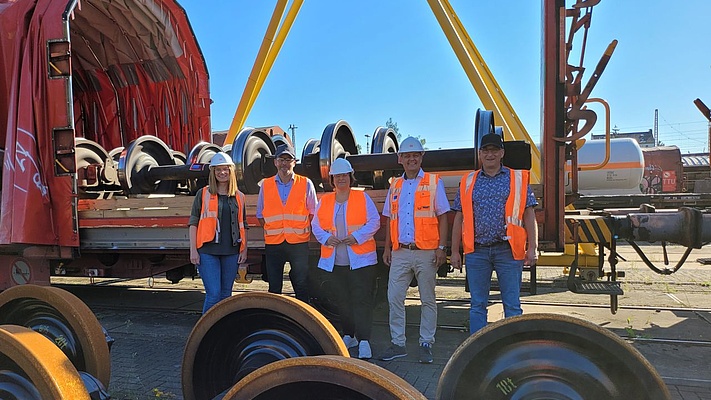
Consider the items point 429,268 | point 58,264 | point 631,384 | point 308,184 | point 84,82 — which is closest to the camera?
point 631,384

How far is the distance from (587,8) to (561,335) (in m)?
3.48

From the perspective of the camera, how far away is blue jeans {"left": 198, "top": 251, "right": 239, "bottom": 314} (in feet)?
13.8

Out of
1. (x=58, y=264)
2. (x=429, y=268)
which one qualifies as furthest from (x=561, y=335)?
(x=58, y=264)

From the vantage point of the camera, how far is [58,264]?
6.17 metres

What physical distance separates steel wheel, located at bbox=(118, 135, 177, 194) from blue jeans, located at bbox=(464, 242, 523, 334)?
4589 millimetres

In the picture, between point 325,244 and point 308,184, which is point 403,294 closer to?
point 325,244

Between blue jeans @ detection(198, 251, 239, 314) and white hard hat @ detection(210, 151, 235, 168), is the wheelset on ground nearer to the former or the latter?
blue jeans @ detection(198, 251, 239, 314)

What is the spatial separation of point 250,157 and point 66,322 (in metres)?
3.32

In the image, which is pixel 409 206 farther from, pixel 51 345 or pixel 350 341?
pixel 51 345

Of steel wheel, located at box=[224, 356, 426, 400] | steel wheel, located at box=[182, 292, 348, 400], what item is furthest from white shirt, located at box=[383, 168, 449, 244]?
steel wheel, located at box=[224, 356, 426, 400]

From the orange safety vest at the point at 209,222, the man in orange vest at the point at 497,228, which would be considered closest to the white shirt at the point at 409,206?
the man in orange vest at the point at 497,228

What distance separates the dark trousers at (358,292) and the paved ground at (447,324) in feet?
1.26

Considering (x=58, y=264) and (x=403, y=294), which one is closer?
(x=403, y=294)

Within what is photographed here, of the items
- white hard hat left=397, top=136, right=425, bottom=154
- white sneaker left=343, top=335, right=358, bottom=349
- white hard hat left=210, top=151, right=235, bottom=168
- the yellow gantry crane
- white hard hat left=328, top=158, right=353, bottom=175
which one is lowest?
white sneaker left=343, top=335, right=358, bottom=349
